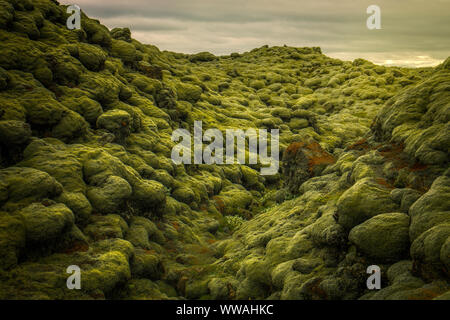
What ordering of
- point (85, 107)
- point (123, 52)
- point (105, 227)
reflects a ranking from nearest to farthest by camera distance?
point (105, 227) < point (85, 107) < point (123, 52)

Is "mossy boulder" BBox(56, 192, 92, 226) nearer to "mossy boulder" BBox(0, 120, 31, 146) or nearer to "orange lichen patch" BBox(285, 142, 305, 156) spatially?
"mossy boulder" BBox(0, 120, 31, 146)

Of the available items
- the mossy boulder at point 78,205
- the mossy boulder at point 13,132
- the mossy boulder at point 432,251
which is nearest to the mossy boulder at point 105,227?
the mossy boulder at point 78,205

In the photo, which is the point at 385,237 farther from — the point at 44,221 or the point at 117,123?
the point at 117,123

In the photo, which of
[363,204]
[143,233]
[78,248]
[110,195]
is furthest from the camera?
[143,233]

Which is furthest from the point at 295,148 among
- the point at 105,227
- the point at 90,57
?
the point at 90,57

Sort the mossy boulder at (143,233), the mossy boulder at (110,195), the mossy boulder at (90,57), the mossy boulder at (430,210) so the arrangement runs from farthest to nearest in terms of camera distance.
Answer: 1. the mossy boulder at (90,57)
2. the mossy boulder at (143,233)
3. the mossy boulder at (110,195)
4. the mossy boulder at (430,210)

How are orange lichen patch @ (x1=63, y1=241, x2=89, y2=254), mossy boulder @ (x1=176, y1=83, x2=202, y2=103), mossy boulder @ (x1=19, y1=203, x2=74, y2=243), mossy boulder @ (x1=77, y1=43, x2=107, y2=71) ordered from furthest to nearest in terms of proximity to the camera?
mossy boulder @ (x1=176, y1=83, x2=202, y2=103) → mossy boulder @ (x1=77, y1=43, x2=107, y2=71) → orange lichen patch @ (x1=63, y1=241, x2=89, y2=254) → mossy boulder @ (x1=19, y1=203, x2=74, y2=243)

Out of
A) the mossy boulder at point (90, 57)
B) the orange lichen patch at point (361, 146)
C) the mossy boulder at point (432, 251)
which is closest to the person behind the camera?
the mossy boulder at point (432, 251)

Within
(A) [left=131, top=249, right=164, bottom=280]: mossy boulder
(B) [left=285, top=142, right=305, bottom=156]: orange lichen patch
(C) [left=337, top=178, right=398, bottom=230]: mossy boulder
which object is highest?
(B) [left=285, top=142, right=305, bottom=156]: orange lichen patch

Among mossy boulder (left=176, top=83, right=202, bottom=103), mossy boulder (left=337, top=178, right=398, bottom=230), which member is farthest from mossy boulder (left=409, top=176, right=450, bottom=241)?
mossy boulder (left=176, top=83, right=202, bottom=103)

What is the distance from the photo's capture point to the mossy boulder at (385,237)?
13.7 m

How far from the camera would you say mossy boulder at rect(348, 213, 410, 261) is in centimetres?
1366

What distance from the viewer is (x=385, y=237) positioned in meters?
13.9

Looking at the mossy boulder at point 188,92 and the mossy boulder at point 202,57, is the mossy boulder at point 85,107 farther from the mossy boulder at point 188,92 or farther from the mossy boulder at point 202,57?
the mossy boulder at point 202,57
